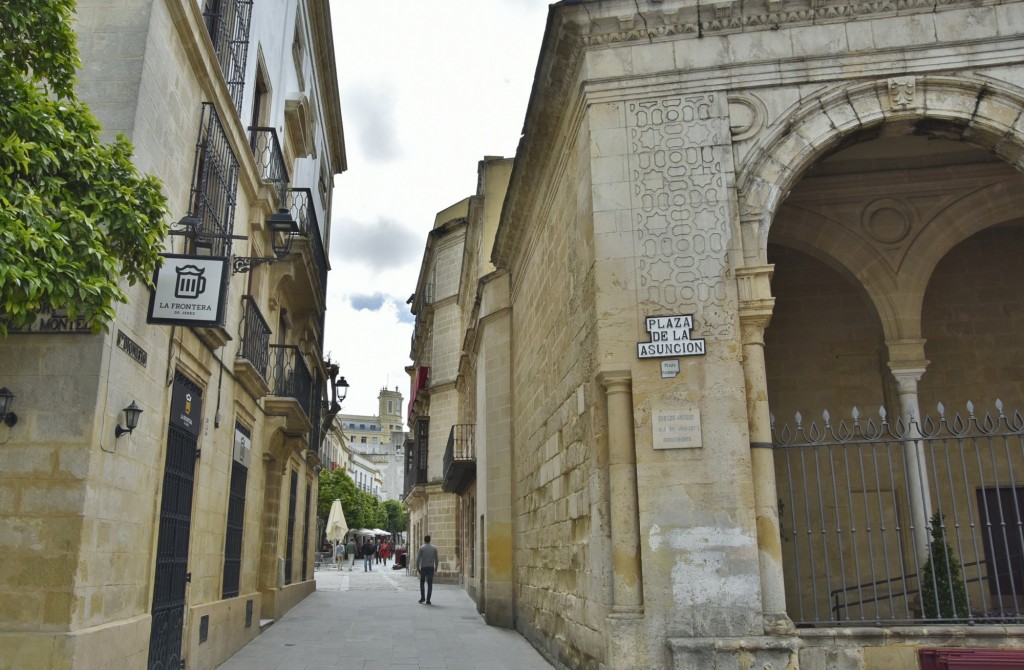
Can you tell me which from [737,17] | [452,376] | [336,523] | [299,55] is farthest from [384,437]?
[737,17]

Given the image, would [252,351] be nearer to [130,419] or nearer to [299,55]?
[130,419]

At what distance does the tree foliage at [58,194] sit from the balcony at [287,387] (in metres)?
6.91

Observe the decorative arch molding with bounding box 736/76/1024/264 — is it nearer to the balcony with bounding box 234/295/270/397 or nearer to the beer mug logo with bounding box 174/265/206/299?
the beer mug logo with bounding box 174/265/206/299

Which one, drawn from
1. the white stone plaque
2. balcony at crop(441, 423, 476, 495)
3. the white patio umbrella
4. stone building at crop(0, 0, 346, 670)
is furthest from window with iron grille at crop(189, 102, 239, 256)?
the white patio umbrella

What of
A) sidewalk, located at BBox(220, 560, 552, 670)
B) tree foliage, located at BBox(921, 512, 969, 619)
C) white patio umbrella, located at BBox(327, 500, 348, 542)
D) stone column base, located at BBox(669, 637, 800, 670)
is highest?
white patio umbrella, located at BBox(327, 500, 348, 542)

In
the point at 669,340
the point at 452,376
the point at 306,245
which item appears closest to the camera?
the point at 669,340

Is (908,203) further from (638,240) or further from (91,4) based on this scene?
(91,4)

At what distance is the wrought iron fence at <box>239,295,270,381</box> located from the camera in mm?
9953

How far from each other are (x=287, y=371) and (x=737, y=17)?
8.90 m

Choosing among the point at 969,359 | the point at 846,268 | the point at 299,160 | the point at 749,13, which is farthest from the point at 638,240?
the point at 299,160

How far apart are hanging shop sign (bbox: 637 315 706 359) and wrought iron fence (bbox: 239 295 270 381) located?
5.24 meters

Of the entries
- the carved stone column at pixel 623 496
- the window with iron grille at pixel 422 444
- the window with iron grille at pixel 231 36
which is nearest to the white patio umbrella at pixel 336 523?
the window with iron grille at pixel 422 444

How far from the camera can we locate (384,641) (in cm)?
1088

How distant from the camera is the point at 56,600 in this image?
5105mm
